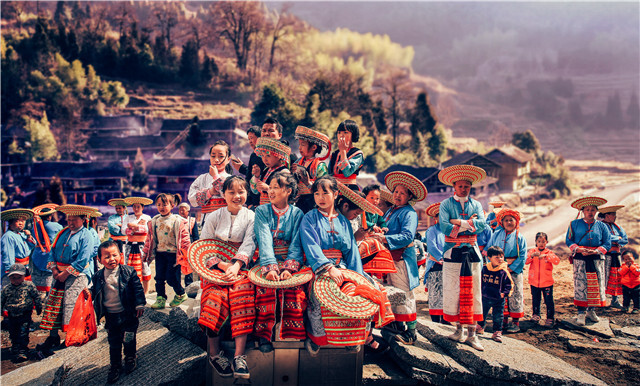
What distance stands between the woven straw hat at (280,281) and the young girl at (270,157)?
128cm

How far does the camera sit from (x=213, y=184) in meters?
4.99

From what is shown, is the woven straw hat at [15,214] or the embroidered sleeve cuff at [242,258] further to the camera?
the woven straw hat at [15,214]

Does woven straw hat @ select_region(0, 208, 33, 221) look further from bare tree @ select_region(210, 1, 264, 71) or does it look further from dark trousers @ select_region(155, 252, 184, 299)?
bare tree @ select_region(210, 1, 264, 71)

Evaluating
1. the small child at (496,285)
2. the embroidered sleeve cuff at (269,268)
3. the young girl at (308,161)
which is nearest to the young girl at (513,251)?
the small child at (496,285)

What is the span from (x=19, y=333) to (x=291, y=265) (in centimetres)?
476

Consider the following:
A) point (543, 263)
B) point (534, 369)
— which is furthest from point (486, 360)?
point (543, 263)

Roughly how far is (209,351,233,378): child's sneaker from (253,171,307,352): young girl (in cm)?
35

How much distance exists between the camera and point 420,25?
73.4 meters

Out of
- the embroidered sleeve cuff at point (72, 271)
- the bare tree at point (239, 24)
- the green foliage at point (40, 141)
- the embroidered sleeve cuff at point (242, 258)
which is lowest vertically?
the embroidered sleeve cuff at point (72, 271)

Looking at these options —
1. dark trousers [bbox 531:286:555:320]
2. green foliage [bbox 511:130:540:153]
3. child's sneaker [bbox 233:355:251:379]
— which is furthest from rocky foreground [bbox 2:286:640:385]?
green foliage [bbox 511:130:540:153]

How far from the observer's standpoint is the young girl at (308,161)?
4977 millimetres

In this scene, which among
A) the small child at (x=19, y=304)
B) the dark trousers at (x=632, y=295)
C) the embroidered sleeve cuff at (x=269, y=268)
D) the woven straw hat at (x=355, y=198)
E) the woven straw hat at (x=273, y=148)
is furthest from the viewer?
the dark trousers at (x=632, y=295)

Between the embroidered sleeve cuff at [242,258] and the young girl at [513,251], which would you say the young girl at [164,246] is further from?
the young girl at [513,251]

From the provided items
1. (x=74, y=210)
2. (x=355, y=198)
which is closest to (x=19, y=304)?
(x=74, y=210)
